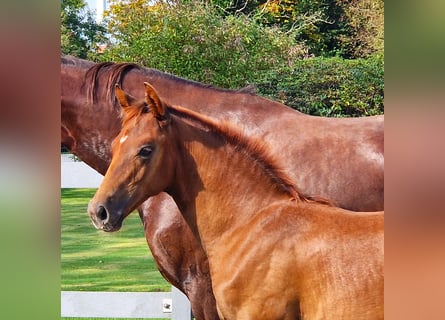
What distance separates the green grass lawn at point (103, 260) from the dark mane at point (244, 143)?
280 centimetres

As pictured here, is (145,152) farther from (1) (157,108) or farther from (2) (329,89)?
(2) (329,89)

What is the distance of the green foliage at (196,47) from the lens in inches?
354

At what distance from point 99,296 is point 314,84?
4.99 metres

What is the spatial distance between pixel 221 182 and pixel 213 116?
2.46 ft

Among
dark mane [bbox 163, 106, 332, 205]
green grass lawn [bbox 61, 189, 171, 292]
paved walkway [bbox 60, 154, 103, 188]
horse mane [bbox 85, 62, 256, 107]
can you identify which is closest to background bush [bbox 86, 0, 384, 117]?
green grass lawn [bbox 61, 189, 171, 292]

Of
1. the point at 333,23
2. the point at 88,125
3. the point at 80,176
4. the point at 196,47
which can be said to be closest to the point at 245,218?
the point at 88,125

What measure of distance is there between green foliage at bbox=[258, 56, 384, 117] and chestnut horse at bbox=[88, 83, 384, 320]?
6.19 m

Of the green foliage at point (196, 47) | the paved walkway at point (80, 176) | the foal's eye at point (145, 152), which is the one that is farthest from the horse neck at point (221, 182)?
the green foliage at point (196, 47)

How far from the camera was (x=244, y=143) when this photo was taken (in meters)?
2.55

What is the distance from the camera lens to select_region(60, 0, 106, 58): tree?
14945 millimetres

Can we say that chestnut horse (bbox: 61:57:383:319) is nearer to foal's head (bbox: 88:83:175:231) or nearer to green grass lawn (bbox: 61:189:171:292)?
foal's head (bbox: 88:83:175:231)

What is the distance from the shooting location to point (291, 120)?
3.26 meters
